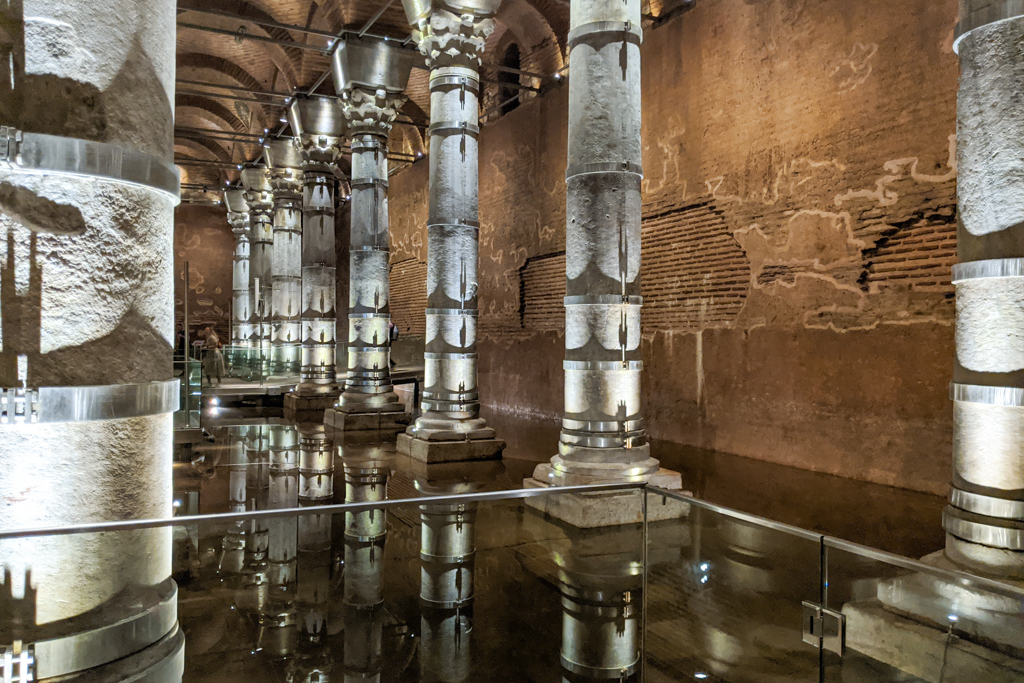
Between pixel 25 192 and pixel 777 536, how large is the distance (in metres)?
2.47

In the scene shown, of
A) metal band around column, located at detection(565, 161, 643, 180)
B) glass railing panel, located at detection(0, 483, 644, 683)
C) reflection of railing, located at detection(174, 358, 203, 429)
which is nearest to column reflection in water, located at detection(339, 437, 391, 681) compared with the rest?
glass railing panel, located at detection(0, 483, 644, 683)

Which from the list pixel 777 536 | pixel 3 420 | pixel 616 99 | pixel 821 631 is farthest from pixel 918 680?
pixel 616 99

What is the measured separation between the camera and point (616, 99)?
5.43 meters

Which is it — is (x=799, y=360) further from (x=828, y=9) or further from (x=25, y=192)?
(x=25, y=192)

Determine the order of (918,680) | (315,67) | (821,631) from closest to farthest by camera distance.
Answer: (821,631) < (918,680) < (315,67)

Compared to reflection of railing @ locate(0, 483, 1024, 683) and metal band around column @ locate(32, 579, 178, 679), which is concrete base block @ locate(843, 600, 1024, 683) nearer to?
reflection of railing @ locate(0, 483, 1024, 683)

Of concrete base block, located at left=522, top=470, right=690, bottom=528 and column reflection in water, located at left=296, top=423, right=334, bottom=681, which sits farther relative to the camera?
concrete base block, located at left=522, top=470, right=690, bottom=528

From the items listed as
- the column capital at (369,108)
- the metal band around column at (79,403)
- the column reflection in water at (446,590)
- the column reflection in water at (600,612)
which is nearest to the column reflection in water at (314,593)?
the column reflection in water at (446,590)

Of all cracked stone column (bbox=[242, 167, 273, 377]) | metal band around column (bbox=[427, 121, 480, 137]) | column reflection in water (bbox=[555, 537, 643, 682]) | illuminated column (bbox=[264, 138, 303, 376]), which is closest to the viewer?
column reflection in water (bbox=[555, 537, 643, 682])

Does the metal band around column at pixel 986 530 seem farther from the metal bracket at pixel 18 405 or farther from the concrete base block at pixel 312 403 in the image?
the concrete base block at pixel 312 403

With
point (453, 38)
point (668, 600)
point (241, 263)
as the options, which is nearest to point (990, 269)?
point (668, 600)

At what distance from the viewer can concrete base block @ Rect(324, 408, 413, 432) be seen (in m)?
10.6

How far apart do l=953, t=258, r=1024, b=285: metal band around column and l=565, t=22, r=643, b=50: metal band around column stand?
313 cm

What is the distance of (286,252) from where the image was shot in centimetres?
1636
